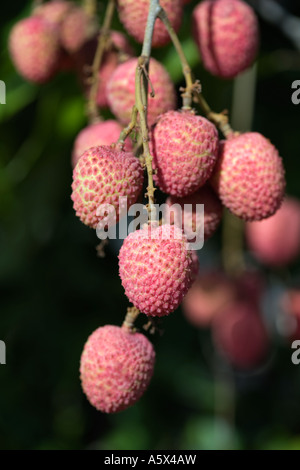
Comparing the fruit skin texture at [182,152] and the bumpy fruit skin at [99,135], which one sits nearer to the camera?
the fruit skin texture at [182,152]

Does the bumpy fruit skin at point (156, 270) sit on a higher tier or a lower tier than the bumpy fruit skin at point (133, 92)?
lower

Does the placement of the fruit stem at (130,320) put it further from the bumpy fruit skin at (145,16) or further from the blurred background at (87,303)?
the blurred background at (87,303)

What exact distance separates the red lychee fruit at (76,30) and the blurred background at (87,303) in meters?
0.19

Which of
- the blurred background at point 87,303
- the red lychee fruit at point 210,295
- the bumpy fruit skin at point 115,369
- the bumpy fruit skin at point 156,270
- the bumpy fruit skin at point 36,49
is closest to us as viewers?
the bumpy fruit skin at point 156,270

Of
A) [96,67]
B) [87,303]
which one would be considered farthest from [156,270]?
[87,303]

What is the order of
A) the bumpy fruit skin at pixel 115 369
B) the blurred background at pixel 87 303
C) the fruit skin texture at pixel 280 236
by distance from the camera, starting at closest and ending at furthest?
the bumpy fruit skin at pixel 115 369, the blurred background at pixel 87 303, the fruit skin texture at pixel 280 236

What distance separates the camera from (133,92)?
743 mm

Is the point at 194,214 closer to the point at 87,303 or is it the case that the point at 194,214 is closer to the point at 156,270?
the point at 156,270

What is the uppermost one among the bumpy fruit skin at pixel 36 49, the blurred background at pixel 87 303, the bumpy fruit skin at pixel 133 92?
the bumpy fruit skin at pixel 36 49

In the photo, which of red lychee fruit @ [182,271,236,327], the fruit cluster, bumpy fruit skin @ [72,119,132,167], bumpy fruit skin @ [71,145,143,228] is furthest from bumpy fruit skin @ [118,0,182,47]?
red lychee fruit @ [182,271,236,327]

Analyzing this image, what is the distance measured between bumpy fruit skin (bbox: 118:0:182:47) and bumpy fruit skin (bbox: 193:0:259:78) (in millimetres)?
61

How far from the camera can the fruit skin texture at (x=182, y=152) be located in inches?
25.2

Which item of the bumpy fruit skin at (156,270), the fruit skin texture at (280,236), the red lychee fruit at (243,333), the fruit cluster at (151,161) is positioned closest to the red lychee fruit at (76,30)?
the fruit cluster at (151,161)
